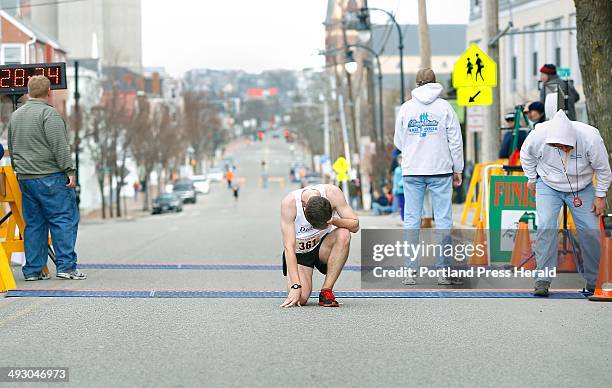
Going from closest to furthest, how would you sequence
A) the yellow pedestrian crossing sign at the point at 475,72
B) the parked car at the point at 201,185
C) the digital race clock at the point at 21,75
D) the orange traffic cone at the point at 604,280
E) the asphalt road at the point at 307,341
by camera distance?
the asphalt road at the point at 307,341 → the orange traffic cone at the point at 604,280 → the digital race clock at the point at 21,75 → the yellow pedestrian crossing sign at the point at 475,72 → the parked car at the point at 201,185

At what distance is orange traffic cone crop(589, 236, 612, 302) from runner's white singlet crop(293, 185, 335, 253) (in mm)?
2650

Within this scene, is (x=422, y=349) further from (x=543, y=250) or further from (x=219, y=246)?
(x=219, y=246)

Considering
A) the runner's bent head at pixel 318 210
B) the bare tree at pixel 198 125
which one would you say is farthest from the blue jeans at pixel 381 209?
the bare tree at pixel 198 125

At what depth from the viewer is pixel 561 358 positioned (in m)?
7.46

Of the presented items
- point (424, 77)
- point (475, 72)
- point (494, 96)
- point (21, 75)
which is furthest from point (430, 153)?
point (494, 96)

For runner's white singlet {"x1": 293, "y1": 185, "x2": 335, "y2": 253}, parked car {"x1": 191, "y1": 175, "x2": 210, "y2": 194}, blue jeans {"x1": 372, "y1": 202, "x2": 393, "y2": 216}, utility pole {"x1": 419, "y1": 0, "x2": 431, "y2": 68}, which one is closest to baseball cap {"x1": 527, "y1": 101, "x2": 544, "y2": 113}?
runner's white singlet {"x1": 293, "y1": 185, "x2": 335, "y2": 253}

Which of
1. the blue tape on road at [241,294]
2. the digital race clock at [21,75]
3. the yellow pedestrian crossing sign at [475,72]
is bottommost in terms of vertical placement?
the blue tape on road at [241,294]

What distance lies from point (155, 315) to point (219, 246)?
10.3 meters

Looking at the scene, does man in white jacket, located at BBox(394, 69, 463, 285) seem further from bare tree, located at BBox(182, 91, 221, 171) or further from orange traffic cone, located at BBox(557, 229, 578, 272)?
bare tree, located at BBox(182, 91, 221, 171)

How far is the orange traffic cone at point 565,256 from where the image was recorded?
40.6 feet

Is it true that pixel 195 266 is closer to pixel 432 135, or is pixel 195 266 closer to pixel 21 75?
pixel 21 75

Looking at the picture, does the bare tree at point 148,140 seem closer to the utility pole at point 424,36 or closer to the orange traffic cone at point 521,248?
the utility pole at point 424,36

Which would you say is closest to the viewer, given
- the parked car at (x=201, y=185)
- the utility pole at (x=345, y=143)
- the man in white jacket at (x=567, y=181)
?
the man in white jacket at (x=567, y=181)

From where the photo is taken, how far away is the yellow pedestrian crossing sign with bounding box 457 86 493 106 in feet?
67.6
